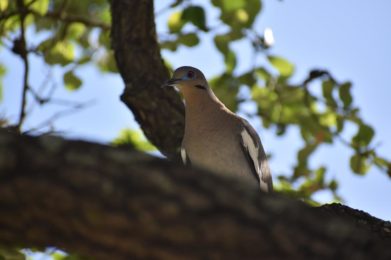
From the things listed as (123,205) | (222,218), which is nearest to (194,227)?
(222,218)

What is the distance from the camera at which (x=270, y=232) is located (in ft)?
→ 6.22

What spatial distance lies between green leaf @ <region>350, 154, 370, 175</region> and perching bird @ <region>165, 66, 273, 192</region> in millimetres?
613

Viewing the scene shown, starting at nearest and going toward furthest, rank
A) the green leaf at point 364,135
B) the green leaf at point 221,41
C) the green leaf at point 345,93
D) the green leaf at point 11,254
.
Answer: the green leaf at point 11,254 → the green leaf at point 364,135 → the green leaf at point 345,93 → the green leaf at point 221,41

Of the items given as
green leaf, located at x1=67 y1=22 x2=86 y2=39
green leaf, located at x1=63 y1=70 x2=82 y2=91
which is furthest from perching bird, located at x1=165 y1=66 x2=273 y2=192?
green leaf, located at x1=67 y1=22 x2=86 y2=39

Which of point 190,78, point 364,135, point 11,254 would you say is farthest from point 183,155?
point 11,254

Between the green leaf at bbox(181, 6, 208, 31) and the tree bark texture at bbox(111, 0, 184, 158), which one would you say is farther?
the green leaf at bbox(181, 6, 208, 31)

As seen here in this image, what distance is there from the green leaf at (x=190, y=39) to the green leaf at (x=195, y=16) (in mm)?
202

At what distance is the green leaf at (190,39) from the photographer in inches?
206

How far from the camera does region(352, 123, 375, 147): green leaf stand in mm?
4848

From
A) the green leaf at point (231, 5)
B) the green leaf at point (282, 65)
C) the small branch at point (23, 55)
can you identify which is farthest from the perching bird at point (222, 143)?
the small branch at point (23, 55)

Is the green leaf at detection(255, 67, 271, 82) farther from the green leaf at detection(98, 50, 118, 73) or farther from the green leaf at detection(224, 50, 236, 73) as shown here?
the green leaf at detection(98, 50, 118, 73)

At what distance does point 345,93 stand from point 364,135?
34cm

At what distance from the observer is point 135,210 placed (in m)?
1.85

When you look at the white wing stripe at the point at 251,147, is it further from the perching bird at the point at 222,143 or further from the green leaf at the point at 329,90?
the green leaf at the point at 329,90
